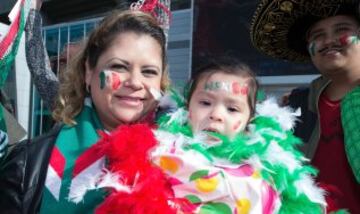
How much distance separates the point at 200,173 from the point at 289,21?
121 cm

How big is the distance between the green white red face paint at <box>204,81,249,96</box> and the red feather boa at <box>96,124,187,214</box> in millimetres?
340

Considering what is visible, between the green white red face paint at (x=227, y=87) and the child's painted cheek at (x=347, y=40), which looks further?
the child's painted cheek at (x=347, y=40)

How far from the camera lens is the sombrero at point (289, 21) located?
2.00 m

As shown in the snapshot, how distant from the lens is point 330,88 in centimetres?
210

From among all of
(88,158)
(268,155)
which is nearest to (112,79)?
Answer: (88,158)

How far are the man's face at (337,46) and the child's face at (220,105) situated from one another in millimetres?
560

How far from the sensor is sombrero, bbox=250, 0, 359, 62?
2.00m

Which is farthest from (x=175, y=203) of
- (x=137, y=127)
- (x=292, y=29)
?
(x=292, y=29)

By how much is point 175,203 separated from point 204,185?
109 millimetres

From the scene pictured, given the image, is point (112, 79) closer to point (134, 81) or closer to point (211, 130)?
point (134, 81)

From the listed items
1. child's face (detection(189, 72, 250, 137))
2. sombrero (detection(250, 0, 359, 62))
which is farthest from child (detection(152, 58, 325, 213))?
sombrero (detection(250, 0, 359, 62))

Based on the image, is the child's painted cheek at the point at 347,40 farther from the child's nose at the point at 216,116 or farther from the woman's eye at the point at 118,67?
the woman's eye at the point at 118,67

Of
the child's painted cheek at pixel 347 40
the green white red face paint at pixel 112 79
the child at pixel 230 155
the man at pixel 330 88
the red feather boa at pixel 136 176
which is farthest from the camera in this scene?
the child's painted cheek at pixel 347 40

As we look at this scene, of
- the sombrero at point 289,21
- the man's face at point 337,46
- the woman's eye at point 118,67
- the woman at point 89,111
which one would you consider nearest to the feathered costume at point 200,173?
the woman at point 89,111
